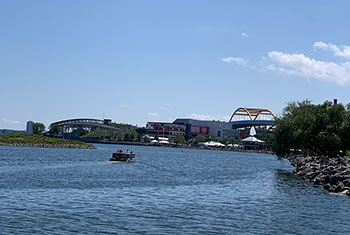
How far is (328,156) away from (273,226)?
60.7 metres

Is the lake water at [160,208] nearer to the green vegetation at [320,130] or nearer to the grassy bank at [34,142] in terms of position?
the green vegetation at [320,130]

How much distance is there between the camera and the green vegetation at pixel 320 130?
78.0m

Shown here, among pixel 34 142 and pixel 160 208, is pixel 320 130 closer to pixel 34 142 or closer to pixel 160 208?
pixel 160 208

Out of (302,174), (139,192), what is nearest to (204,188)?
(139,192)

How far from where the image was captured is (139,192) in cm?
4097

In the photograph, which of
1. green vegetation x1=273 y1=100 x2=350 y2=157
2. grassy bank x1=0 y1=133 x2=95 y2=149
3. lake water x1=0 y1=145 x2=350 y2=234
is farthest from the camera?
grassy bank x1=0 y1=133 x2=95 y2=149

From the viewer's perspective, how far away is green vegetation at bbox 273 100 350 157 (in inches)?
3071

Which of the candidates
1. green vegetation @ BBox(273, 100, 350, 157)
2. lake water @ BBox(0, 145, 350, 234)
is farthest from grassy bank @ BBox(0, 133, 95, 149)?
lake water @ BBox(0, 145, 350, 234)

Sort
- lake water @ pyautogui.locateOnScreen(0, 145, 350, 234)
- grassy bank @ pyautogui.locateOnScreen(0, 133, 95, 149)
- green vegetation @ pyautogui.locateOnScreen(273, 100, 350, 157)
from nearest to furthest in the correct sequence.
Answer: lake water @ pyautogui.locateOnScreen(0, 145, 350, 234)
green vegetation @ pyautogui.locateOnScreen(273, 100, 350, 157)
grassy bank @ pyautogui.locateOnScreen(0, 133, 95, 149)

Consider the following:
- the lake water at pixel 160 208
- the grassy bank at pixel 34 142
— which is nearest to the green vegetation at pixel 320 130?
the lake water at pixel 160 208

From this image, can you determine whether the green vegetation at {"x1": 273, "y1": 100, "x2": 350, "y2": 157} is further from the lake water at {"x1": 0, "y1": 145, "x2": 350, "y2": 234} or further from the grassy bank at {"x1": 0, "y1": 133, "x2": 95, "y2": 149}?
the grassy bank at {"x1": 0, "y1": 133, "x2": 95, "y2": 149}

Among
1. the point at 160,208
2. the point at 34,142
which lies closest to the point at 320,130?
the point at 160,208

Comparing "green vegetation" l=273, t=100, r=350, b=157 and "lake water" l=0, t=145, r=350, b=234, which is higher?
"green vegetation" l=273, t=100, r=350, b=157

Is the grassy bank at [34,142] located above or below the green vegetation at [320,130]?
below
